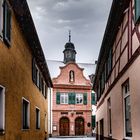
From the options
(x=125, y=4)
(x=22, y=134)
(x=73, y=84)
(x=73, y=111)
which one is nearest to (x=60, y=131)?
(x=73, y=111)

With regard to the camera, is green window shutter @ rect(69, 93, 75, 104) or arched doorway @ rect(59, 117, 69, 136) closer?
arched doorway @ rect(59, 117, 69, 136)

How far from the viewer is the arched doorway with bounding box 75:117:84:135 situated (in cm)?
5278

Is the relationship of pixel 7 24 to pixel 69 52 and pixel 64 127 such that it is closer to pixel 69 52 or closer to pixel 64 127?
pixel 64 127

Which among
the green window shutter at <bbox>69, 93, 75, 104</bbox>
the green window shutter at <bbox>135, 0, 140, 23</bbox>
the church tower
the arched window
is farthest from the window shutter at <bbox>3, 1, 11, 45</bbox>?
the church tower

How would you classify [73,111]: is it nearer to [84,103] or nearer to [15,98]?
[84,103]

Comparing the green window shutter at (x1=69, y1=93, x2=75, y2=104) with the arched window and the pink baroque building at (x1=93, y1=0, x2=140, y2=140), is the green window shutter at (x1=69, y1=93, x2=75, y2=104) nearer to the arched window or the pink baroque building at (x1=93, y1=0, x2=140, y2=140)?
the arched window

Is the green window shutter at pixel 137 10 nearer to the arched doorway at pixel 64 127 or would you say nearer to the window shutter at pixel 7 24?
the window shutter at pixel 7 24

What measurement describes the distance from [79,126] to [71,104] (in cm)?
317

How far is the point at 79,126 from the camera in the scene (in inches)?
2088

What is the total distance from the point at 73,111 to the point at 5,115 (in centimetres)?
4375

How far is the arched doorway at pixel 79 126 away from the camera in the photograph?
52775mm

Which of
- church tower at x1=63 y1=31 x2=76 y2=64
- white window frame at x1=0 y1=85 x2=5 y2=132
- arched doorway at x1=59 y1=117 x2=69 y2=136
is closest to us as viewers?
white window frame at x1=0 y1=85 x2=5 y2=132

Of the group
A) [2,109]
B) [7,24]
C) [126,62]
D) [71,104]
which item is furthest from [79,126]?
[2,109]

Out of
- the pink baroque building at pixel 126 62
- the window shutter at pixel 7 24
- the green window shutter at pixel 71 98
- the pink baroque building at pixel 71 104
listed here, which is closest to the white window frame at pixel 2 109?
the window shutter at pixel 7 24
